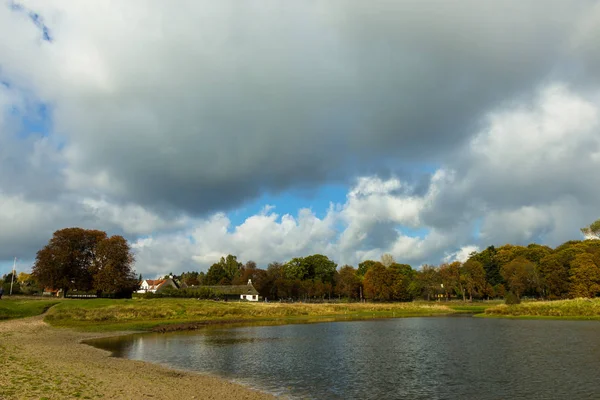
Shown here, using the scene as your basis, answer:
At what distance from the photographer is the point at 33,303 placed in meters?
77.2

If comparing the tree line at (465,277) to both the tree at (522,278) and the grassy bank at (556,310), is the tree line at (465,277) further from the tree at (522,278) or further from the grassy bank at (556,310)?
the grassy bank at (556,310)

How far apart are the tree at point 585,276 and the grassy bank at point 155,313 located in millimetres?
55314

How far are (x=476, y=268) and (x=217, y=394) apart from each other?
146051 millimetres

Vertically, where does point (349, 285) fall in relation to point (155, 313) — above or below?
above

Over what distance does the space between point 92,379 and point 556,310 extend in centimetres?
9116

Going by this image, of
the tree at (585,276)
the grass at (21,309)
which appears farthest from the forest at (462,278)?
the grass at (21,309)

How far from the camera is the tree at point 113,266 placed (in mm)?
96188

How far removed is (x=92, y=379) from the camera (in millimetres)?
Answer: 21703

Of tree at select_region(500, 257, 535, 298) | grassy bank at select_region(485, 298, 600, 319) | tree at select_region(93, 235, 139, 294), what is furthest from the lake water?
tree at select_region(500, 257, 535, 298)

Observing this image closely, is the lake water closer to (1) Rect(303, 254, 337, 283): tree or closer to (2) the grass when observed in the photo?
(2) the grass

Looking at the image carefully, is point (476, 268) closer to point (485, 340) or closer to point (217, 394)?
point (485, 340)

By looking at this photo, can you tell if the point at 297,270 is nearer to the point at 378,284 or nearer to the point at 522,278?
the point at 378,284

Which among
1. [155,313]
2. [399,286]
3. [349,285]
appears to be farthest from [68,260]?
[399,286]

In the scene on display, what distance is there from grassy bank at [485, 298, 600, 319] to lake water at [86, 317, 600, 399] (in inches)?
1350
